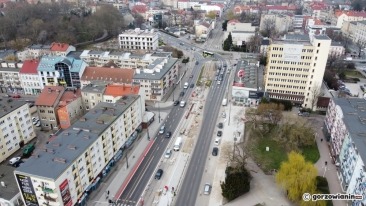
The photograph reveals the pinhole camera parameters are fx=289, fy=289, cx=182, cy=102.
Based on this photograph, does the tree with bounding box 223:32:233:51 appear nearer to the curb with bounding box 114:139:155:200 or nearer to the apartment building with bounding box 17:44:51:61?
the apartment building with bounding box 17:44:51:61

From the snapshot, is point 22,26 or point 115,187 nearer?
point 115,187

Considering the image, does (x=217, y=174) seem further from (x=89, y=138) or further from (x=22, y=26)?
(x=22, y=26)

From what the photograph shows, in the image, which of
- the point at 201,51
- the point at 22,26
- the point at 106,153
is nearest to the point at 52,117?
the point at 106,153

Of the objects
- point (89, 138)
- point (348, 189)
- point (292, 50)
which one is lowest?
point (348, 189)

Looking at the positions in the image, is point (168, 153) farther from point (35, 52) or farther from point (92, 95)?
point (35, 52)

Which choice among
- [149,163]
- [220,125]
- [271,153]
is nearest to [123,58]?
[220,125]

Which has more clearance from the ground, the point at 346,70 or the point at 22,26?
→ the point at 22,26
